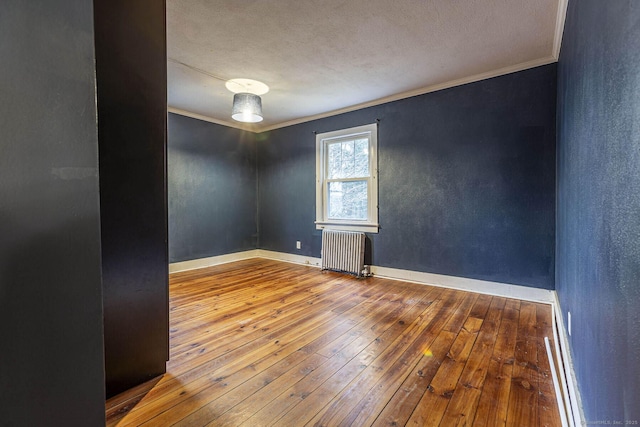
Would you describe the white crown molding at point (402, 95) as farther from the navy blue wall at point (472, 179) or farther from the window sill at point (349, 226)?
the window sill at point (349, 226)

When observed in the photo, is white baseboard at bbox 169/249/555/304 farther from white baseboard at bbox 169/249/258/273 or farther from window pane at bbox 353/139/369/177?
window pane at bbox 353/139/369/177

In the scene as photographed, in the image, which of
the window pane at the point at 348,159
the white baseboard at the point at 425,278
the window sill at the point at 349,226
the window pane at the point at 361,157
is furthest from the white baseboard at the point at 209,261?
the window pane at the point at 361,157

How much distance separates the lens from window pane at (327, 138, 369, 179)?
4379mm

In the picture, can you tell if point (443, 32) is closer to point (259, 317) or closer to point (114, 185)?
point (114, 185)

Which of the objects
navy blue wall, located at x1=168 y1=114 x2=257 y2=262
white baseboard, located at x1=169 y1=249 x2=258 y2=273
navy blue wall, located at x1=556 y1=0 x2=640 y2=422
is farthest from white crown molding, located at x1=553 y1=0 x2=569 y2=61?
white baseboard, located at x1=169 y1=249 x2=258 y2=273

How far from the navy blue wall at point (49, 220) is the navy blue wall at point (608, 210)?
1.30 meters

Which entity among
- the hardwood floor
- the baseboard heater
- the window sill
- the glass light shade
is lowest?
the hardwood floor

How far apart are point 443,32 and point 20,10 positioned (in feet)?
9.01

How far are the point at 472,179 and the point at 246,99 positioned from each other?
2.85 meters

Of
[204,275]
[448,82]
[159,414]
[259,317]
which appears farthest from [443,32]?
[204,275]

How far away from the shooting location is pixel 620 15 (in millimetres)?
857

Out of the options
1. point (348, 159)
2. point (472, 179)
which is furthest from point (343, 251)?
point (472, 179)

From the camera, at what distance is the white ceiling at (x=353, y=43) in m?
2.18

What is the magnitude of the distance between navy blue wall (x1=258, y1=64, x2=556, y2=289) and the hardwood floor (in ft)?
1.87
